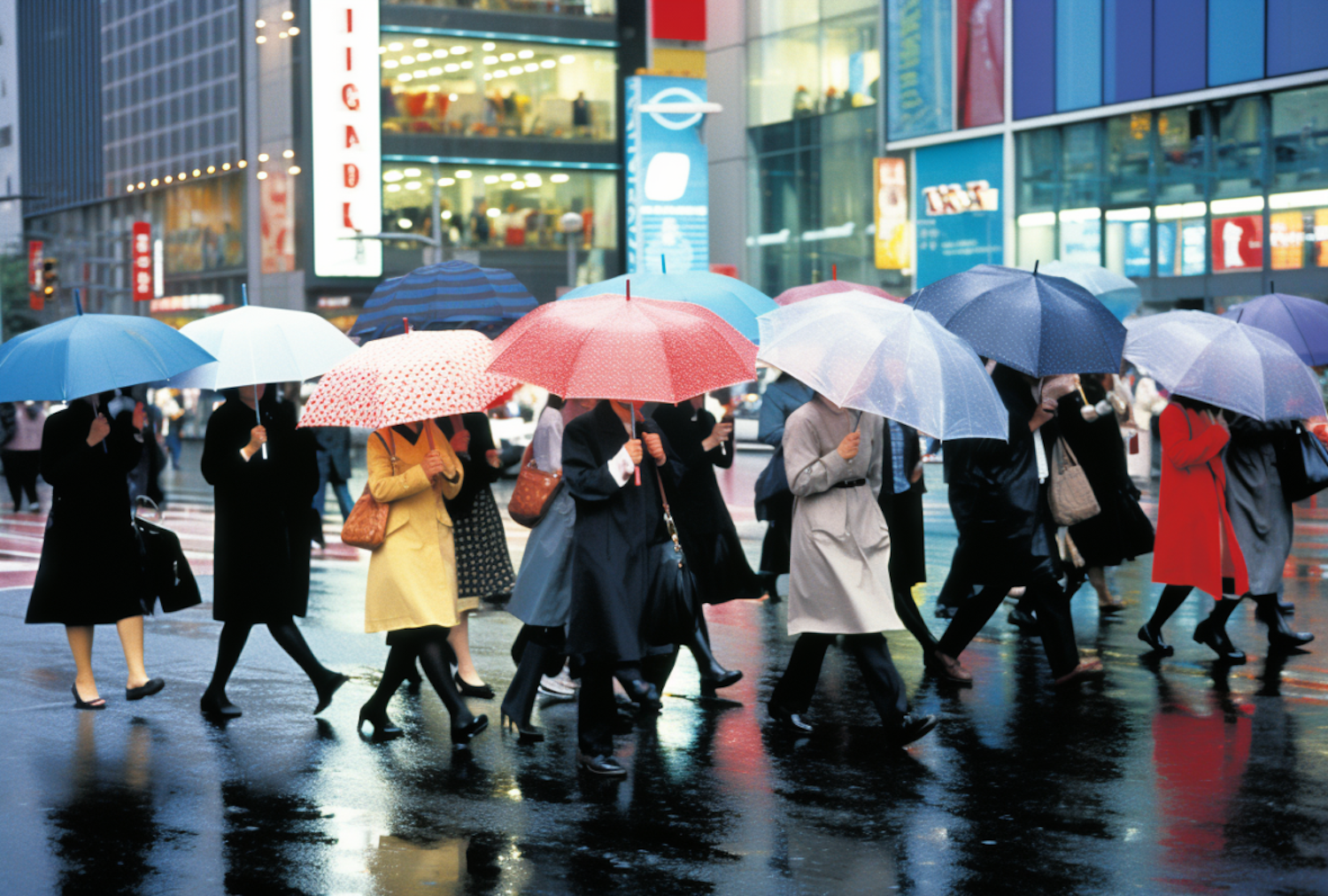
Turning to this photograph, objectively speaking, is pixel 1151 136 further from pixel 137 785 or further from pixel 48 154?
pixel 48 154

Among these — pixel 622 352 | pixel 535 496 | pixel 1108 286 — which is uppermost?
pixel 1108 286

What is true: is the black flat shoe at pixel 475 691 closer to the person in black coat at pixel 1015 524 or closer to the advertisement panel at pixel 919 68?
the person in black coat at pixel 1015 524

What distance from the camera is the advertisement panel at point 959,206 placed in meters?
35.2

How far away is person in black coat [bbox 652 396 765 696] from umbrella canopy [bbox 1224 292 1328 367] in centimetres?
390

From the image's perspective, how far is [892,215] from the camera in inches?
1491

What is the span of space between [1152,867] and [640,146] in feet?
135

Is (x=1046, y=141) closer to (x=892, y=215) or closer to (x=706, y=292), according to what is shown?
(x=892, y=215)

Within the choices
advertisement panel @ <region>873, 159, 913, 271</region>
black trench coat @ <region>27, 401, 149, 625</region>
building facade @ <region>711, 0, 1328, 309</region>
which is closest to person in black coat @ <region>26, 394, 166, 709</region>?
black trench coat @ <region>27, 401, 149, 625</region>

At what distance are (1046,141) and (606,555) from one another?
2964 centimetres

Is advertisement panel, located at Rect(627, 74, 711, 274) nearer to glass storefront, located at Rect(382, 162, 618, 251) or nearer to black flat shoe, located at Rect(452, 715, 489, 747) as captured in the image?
glass storefront, located at Rect(382, 162, 618, 251)

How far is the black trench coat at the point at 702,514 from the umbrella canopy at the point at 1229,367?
2.49 m

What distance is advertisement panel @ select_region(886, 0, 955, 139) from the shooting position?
3625 centimetres

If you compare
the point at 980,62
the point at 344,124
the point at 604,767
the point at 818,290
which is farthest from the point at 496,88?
the point at 604,767

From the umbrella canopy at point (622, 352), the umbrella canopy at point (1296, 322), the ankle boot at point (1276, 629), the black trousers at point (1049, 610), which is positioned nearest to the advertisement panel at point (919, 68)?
the umbrella canopy at point (1296, 322)
